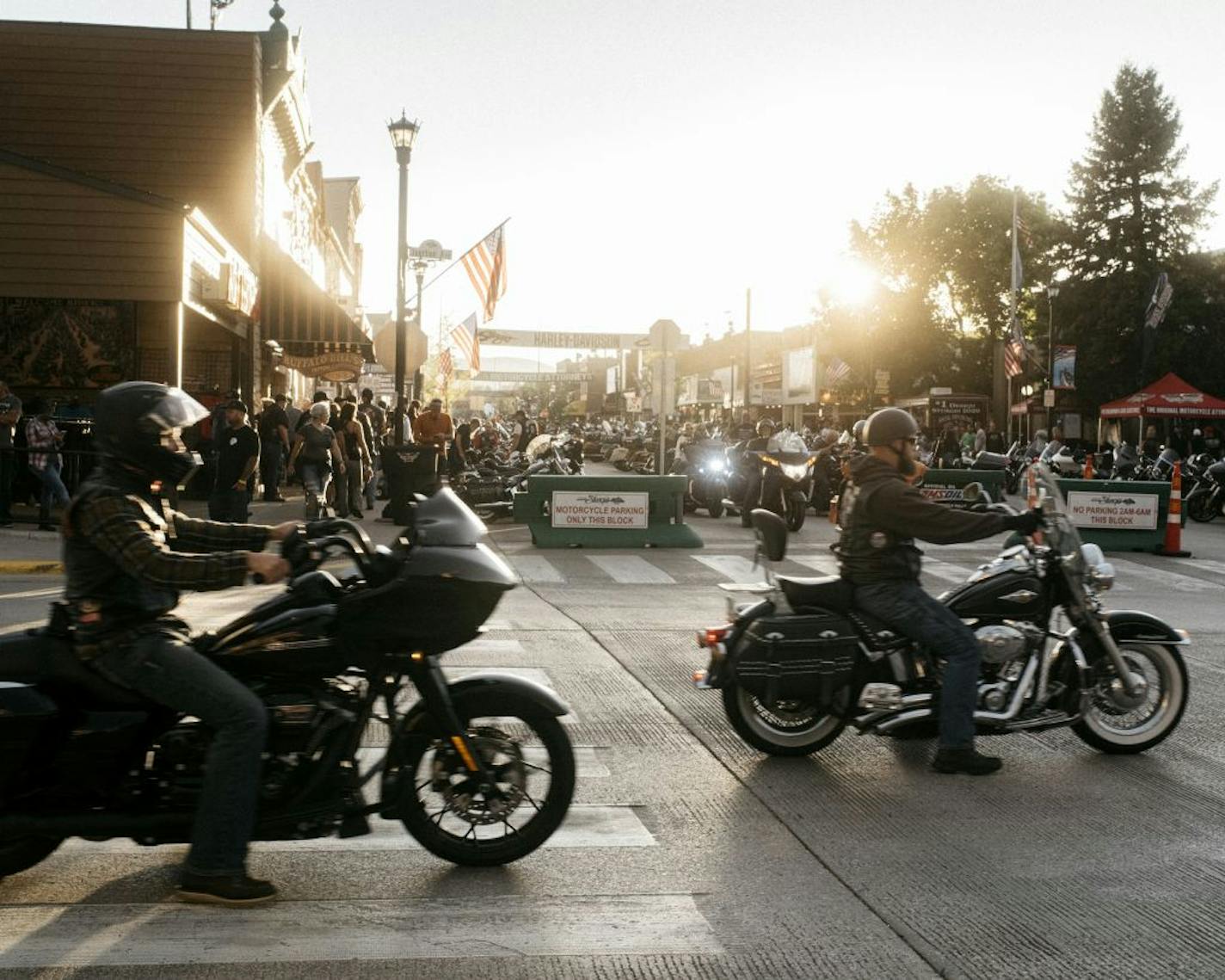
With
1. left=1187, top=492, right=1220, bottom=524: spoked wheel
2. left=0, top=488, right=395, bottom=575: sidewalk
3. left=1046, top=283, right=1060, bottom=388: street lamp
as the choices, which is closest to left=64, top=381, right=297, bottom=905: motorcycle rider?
left=0, top=488, right=395, bottom=575: sidewalk

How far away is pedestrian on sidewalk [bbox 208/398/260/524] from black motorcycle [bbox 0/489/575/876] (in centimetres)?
968

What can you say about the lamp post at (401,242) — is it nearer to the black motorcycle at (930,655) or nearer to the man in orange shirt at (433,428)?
the man in orange shirt at (433,428)

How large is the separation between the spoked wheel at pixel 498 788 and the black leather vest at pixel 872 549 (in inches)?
83.4

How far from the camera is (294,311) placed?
27.4 meters

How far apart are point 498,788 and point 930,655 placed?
2464 millimetres

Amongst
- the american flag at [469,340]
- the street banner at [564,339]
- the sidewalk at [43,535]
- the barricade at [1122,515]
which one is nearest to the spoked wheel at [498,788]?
the sidewalk at [43,535]

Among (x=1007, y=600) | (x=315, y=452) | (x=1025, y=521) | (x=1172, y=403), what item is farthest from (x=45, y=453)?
(x=1172, y=403)

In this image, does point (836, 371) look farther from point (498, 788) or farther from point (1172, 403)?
point (498, 788)

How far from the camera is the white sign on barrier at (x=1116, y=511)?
18.2 m

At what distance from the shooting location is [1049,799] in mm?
5883

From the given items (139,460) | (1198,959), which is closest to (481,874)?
(139,460)

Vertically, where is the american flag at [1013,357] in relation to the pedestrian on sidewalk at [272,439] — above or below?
above

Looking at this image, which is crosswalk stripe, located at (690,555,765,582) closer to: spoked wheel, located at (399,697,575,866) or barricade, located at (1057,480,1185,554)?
barricade, located at (1057,480,1185,554)

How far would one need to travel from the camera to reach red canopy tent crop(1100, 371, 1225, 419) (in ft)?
129
